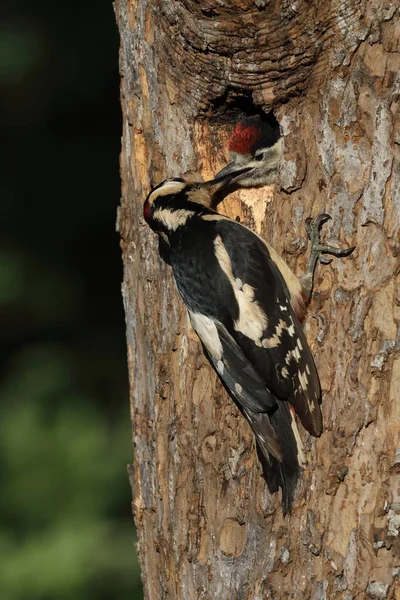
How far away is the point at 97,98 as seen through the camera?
5016 millimetres

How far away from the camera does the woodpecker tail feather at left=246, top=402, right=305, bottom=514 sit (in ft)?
8.18

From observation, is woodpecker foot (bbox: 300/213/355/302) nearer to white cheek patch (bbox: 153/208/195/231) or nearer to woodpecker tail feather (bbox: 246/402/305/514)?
woodpecker tail feather (bbox: 246/402/305/514)

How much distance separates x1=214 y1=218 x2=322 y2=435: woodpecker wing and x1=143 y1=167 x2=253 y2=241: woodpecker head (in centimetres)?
11

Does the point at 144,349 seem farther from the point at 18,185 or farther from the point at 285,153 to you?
the point at 18,185

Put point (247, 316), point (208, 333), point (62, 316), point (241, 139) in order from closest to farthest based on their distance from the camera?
point (208, 333) < point (247, 316) < point (241, 139) < point (62, 316)

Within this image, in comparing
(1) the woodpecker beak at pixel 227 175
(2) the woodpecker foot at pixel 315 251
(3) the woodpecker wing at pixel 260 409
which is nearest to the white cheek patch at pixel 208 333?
(3) the woodpecker wing at pixel 260 409

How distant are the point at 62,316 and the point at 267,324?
8.95 feet

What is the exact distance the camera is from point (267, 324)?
8.99ft

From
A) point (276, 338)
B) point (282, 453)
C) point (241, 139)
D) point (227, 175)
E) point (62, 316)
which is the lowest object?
point (282, 453)

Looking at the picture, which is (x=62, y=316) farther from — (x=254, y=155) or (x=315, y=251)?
(x=315, y=251)

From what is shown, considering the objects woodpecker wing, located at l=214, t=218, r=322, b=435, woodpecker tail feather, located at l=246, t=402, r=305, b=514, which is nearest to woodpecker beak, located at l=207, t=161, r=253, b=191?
woodpecker wing, located at l=214, t=218, r=322, b=435

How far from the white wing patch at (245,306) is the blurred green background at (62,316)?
1976 millimetres

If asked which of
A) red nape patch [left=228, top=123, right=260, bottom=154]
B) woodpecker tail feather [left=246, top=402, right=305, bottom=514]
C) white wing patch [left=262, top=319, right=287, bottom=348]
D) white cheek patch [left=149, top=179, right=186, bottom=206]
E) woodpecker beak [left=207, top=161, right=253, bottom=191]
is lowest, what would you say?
woodpecker tail feather [left=246, top=402, right=305, bottom=514]

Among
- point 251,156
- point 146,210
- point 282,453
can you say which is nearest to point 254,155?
point 251,156
